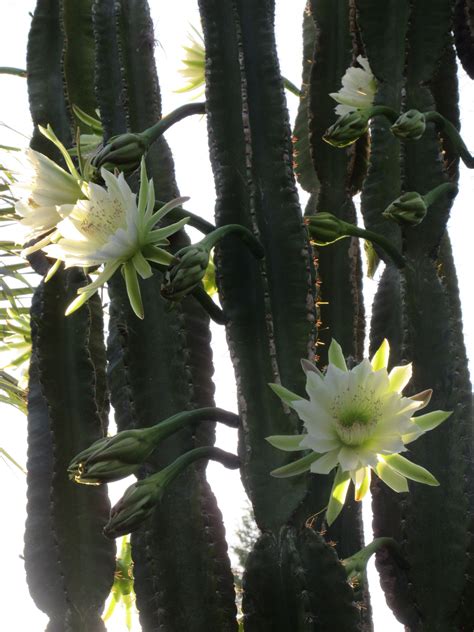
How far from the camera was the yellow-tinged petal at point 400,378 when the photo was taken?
4.58 ft

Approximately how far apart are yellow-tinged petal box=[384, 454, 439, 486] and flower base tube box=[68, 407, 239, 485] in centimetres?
32

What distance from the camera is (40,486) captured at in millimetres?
1740

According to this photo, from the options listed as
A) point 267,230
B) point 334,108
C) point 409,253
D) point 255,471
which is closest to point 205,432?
point 255,471

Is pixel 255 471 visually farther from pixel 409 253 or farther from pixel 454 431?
pixel 409 253

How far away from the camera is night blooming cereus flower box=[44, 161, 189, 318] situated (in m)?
1.42

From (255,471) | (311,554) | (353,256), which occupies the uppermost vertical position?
(353,256)

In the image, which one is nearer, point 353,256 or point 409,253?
point 409,253

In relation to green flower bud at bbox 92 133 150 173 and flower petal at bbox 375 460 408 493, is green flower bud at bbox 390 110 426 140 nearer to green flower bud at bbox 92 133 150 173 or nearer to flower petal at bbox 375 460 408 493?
green flower bud at bbox 92 133 150 173

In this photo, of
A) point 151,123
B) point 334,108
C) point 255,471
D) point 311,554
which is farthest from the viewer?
point 334,108

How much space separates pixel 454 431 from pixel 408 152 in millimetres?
501

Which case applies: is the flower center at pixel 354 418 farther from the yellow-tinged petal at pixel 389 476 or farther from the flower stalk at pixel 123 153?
the flower stalk at pixel 123 153

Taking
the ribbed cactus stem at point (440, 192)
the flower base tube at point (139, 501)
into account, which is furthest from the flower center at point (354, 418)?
the ribbed cactus stem at point (440, 192)

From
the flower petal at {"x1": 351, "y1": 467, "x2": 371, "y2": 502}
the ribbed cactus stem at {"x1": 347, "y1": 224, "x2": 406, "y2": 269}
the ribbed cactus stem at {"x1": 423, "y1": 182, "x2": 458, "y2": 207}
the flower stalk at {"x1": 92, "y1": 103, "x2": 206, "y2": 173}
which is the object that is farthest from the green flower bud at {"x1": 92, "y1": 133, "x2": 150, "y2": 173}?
the flower petal at {"x1": 351, "y1": 467, "x2": 371, "y2": 502}

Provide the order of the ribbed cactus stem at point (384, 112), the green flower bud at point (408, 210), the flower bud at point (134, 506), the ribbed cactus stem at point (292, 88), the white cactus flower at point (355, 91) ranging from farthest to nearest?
the ribbed cactus stem at point (292, 88), the white cactus flower at point (355, 91), the ribbed cactus stem at point (384, 112), the green flower bud at point (408, 210), the flower bud at point (134, 506)
